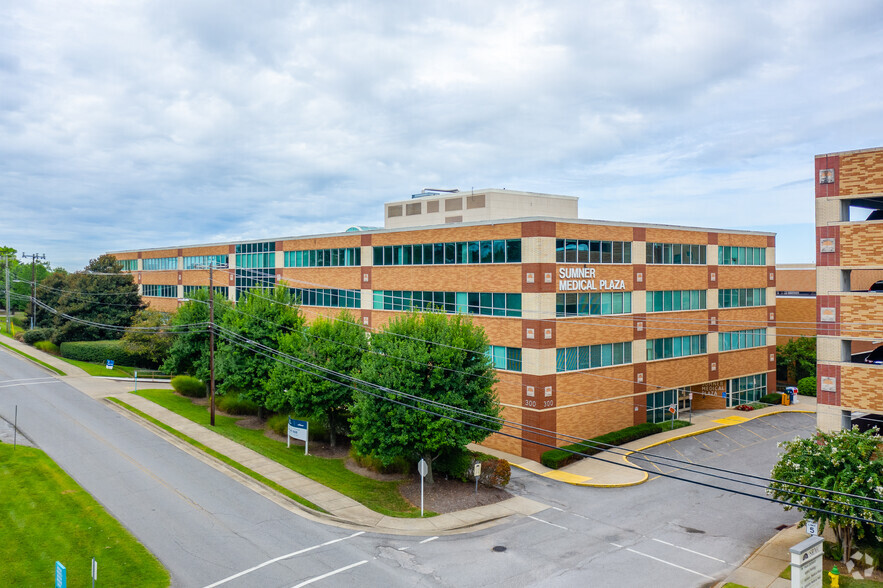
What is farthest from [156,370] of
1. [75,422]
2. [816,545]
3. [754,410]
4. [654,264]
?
[816,545]

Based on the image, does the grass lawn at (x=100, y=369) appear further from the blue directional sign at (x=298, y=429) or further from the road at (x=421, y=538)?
the blue directional sign at (x=298, y=429)

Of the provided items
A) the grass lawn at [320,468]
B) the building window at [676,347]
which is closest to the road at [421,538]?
the grass lawn at [320,468]

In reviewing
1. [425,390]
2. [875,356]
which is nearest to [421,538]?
[425,390]

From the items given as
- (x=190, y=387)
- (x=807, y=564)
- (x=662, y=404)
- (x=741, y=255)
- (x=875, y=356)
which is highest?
(x=741, y=255)

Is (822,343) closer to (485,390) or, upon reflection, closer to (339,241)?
(485,390)

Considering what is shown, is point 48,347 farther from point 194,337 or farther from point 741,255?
point 741,255

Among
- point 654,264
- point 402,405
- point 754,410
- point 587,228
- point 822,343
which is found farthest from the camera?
point 754,410
